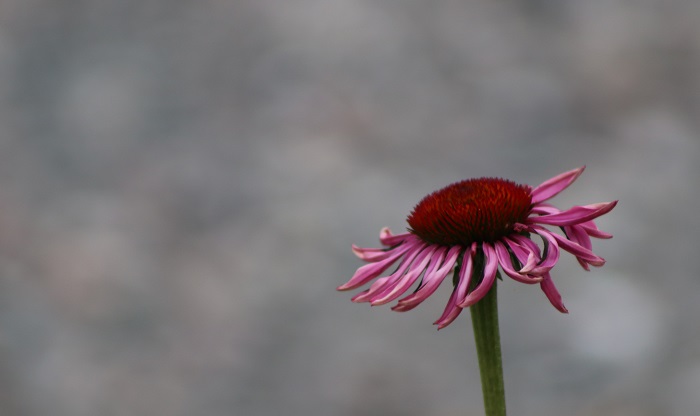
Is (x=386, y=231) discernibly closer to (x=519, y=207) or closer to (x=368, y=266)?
(x=368, y=266)

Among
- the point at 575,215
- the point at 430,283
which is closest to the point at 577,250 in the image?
the point at 575,215

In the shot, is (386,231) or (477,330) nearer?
(477,330)

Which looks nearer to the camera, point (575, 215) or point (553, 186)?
point (575, 215)

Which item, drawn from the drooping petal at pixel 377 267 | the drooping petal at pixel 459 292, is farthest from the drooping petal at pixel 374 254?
the drooping petal at pixel 459 292

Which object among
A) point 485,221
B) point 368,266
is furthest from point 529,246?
point 368,266

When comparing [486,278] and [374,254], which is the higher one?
[374,254]

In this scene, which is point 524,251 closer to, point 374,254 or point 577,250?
point 577,250
